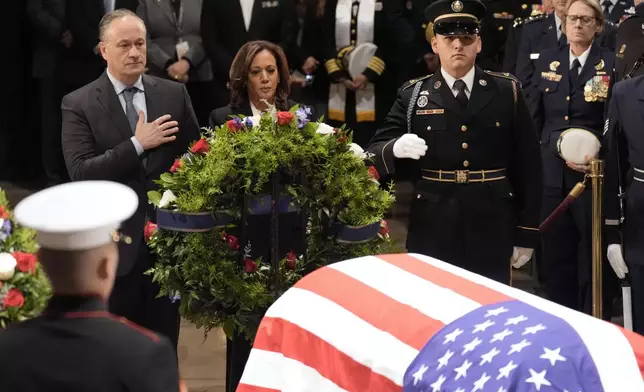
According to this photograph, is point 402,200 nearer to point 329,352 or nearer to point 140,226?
point 140,226

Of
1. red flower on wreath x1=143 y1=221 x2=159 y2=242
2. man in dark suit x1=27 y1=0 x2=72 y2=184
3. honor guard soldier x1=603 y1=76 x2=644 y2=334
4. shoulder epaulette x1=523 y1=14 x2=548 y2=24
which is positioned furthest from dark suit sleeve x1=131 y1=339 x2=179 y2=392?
man in dark suit x1=27 y1=0 x2=72 y2=184

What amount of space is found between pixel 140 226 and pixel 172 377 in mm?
2480

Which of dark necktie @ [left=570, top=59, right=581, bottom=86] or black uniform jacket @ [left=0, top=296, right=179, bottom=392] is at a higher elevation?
dark necktie @ [left=570, top=59, right=581, bottom=86]

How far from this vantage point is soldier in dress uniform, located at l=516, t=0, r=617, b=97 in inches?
302

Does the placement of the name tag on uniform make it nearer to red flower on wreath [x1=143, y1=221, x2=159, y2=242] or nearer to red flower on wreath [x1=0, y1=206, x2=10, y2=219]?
red flower on wreath [x1=143, y1=221, x2=159, y2=242]

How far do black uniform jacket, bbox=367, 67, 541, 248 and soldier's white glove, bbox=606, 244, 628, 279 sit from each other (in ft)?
1.39

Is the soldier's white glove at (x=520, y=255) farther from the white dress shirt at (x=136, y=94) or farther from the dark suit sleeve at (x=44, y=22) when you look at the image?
the dark suit sleeve at (x=44, y=22)

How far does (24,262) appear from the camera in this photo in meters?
4.77

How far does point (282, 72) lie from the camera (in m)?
5.70

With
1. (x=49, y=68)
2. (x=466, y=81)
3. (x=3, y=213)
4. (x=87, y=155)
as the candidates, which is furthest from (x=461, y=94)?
(x=49, y=68)

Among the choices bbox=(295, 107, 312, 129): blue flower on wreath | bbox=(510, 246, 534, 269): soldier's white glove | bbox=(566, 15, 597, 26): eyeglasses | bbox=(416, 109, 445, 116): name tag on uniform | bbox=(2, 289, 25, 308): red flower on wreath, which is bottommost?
bbox=(2, 289, 25, 308): red flower on wreath

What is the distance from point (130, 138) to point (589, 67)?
9.00 feet

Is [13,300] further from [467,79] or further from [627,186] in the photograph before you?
[627,186]

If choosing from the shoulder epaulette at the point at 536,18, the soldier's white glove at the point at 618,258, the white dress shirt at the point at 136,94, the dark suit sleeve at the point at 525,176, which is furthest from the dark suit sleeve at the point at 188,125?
the shoulder epaulette at the point at 536,18
